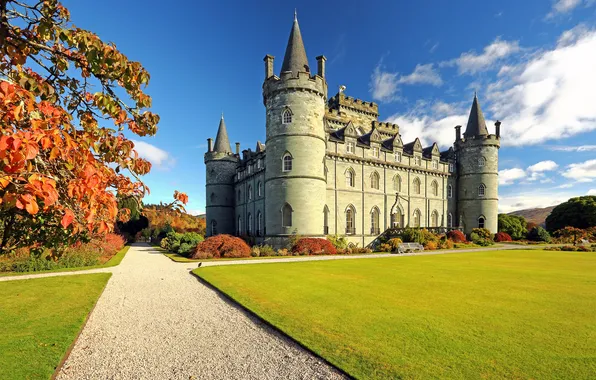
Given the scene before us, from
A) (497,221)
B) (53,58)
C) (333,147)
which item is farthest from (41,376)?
(497,221)

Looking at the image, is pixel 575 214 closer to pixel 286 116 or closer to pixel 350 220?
pixel 350 220

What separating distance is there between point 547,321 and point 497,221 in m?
39.3

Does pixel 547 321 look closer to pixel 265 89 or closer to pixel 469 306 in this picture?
pixel 469 306

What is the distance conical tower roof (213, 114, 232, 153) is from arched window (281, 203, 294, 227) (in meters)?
18.9

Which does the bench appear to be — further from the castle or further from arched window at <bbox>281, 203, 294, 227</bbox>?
arched window at <bbox>281, 203, 294, 227</bbox>

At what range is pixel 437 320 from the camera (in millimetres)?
6754

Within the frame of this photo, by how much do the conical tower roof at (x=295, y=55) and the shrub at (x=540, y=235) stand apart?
3387 cm

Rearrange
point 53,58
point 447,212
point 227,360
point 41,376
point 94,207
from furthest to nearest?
point 447,212 < point 227,360 < point 41,376 < point 53,58 < point 94,207

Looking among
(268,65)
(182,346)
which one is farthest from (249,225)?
(182,346)

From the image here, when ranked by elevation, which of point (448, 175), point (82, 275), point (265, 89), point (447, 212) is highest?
point (265, 89)

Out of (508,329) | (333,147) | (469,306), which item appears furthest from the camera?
(333,147)

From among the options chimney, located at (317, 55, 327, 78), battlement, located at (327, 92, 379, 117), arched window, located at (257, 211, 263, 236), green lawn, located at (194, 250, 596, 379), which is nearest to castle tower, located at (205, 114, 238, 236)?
arched window, located at (257, 211, 263, 236)

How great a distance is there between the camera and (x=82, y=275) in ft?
45.0

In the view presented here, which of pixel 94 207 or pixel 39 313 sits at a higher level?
pixel 94 207
